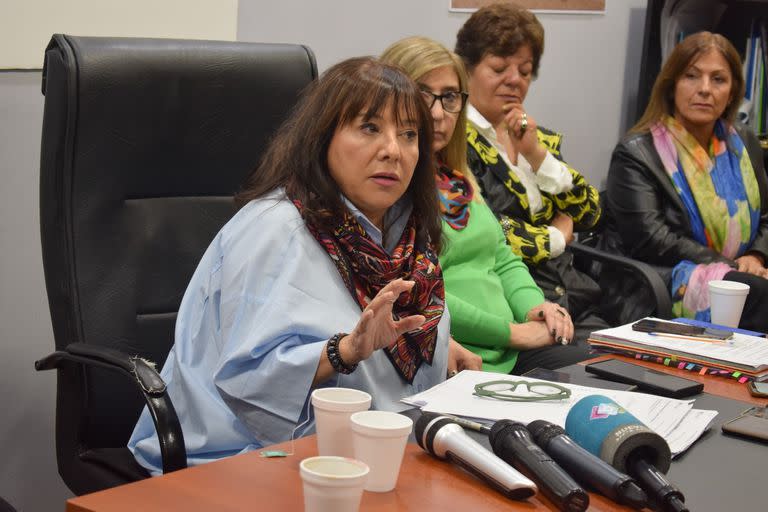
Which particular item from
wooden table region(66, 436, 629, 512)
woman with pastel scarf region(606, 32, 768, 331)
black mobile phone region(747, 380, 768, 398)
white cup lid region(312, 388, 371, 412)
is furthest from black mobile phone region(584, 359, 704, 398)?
woman with pastel scarf region(606, 32, 768, 331)

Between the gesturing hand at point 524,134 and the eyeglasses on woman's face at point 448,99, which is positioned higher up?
the eyeglasses on woman's face at point 448,99

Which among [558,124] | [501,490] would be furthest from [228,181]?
[558,124]

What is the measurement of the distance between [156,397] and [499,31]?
1.71 metres

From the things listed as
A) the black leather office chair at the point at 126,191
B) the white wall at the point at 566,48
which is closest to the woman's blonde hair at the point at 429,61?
the black leather office chair at the point at 126,191

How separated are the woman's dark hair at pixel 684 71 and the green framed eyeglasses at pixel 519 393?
→ 2.07 m

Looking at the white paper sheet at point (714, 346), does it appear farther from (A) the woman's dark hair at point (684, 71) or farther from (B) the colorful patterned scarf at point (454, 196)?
(A) the woman's dark hair at point (684, 71)

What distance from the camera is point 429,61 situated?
88.7 inches

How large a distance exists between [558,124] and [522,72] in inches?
34.6

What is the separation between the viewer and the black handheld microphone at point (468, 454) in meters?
1.04

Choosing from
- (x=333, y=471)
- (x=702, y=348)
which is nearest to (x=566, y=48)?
(x=702, y=348)

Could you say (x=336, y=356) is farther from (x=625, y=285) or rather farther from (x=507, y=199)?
(x=625, y=285)

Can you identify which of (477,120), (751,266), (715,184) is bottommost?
(751,266)

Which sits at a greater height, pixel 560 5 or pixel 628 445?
pixel 560 5

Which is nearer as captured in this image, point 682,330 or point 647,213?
point 682,330
